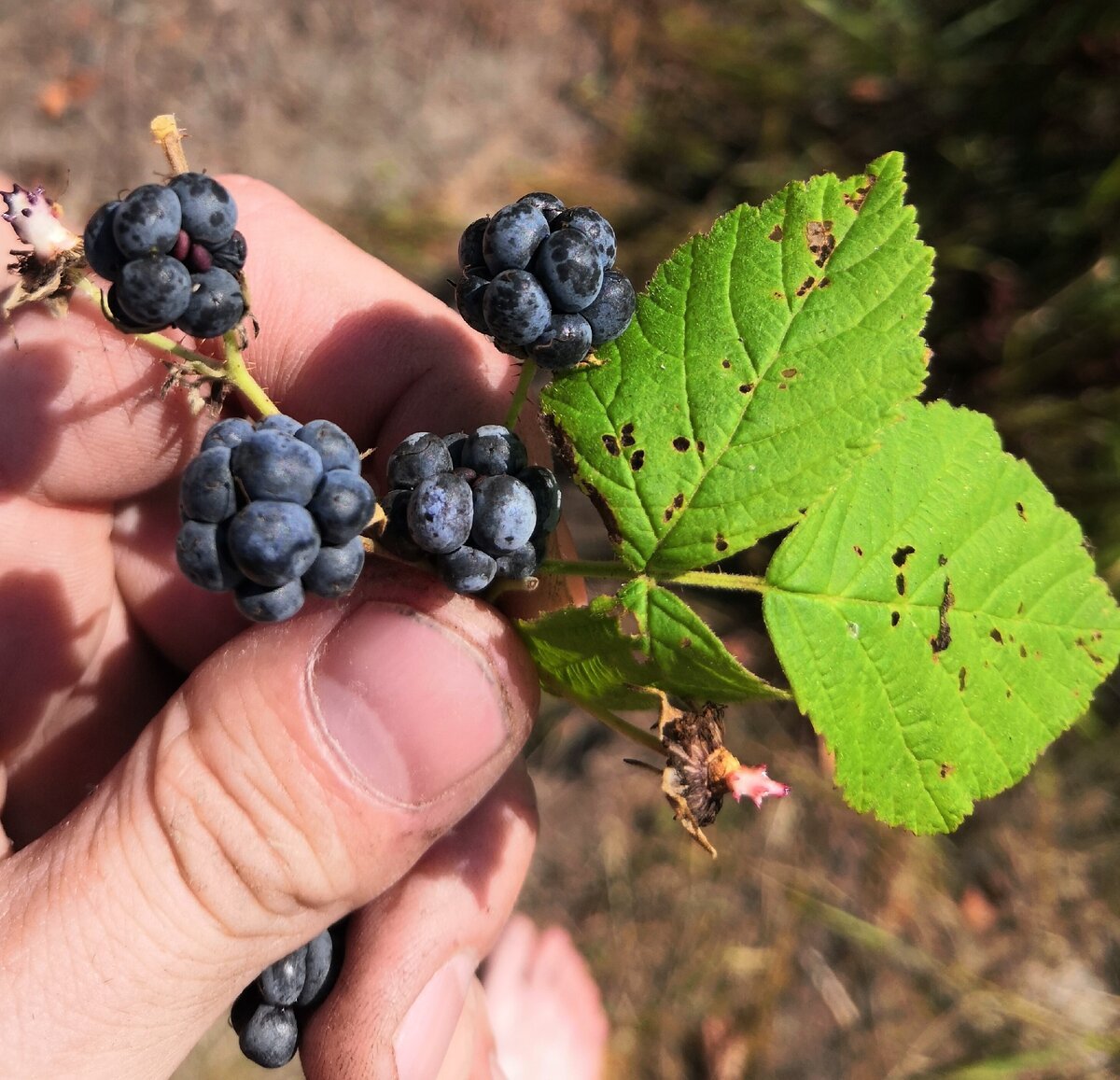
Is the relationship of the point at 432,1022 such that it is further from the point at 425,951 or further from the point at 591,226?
the point at 591,226

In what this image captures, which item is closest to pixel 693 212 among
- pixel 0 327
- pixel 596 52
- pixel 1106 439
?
pixel 596 52

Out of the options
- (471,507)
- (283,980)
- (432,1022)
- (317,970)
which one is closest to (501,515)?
(471,507)

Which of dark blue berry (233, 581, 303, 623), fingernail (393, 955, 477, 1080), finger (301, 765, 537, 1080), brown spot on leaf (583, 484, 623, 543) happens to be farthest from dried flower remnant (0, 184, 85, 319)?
fingernail (393, 955, 477, 1080)

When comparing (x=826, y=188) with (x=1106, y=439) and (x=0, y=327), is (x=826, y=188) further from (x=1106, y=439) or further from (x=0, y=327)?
(x=1106, y=439)

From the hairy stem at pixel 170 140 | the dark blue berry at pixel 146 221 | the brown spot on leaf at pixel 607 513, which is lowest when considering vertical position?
the brown spot on leaf at pixel 607 513

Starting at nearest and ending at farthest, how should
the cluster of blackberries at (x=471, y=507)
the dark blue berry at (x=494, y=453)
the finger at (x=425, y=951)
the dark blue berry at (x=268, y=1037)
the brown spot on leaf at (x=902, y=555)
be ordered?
the cluster of blackberries at (x=471, y=507)
the dark blue berry at (x=494, y=453)
the brown spot on leaf at (x=902, y=555)
the dark blue berry at (x=268, y=1037)
the finger at (x=425, y=951)

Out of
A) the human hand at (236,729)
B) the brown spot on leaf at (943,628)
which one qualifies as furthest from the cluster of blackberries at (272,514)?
the brown spot on leaf at (943,628)

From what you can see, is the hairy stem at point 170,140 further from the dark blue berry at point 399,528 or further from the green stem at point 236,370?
the dark blue berry at point 399,528

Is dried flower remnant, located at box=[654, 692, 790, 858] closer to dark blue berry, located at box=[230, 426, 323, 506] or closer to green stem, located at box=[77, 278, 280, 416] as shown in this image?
dark blue berry, located at box=[230, 426, 323, 506]
